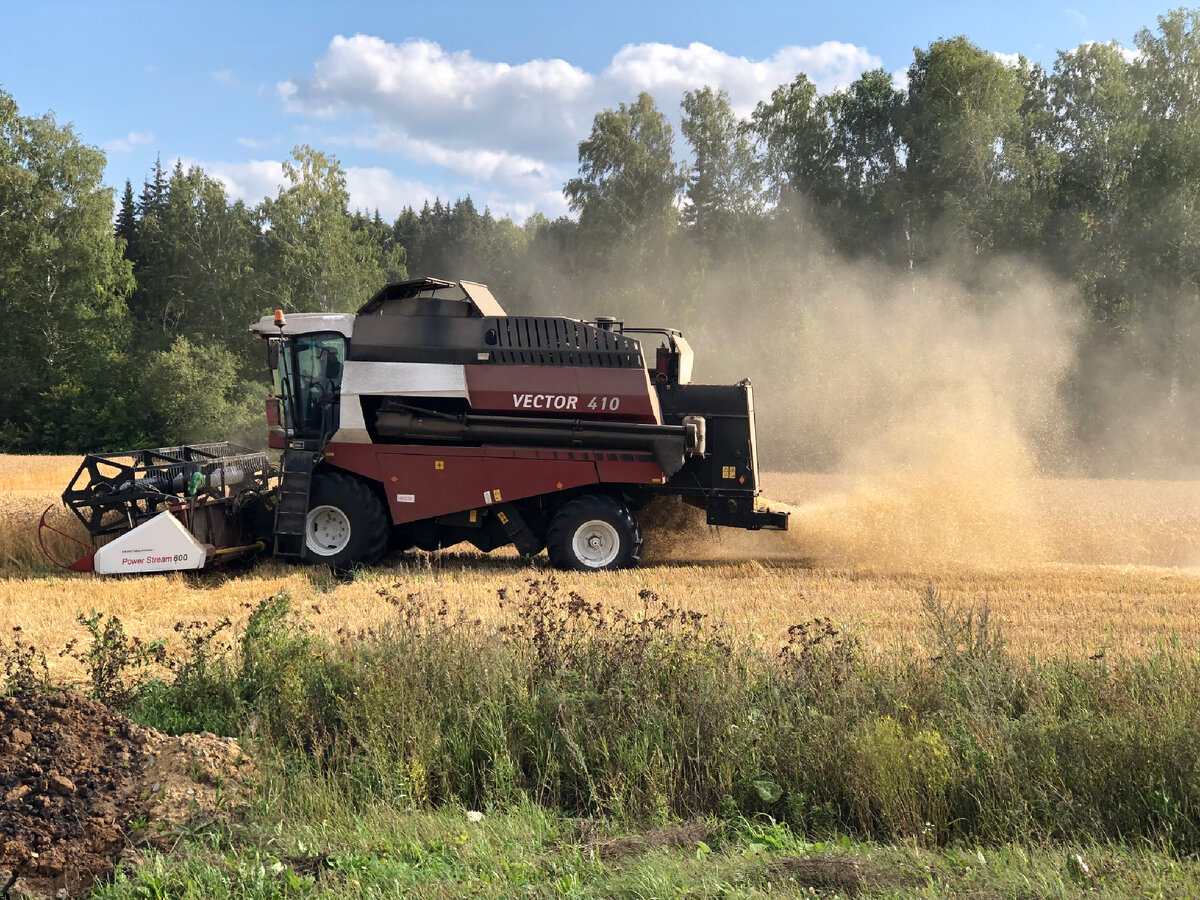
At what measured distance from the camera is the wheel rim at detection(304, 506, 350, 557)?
10.8 m

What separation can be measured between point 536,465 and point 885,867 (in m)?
7.25

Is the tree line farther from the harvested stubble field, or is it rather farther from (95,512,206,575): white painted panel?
(95,512,206,575): white painted panel

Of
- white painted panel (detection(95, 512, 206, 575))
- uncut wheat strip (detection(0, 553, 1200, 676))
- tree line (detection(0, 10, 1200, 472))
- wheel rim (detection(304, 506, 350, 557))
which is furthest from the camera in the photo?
tree line (detection(0, 10, 1200, 472))

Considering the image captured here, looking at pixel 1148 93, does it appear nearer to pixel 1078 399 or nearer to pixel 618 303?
pixel 1078 399

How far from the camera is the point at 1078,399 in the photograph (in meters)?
27.7

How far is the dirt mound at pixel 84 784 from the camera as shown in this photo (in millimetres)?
3705

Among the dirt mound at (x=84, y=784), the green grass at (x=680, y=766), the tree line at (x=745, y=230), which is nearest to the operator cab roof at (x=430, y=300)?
the green grass at (x=680, y=766)

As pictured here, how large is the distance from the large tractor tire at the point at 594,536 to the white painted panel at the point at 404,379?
71.8 inches

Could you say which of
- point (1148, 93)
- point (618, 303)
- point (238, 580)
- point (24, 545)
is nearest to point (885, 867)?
point (238, 580)

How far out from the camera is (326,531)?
10867 mm

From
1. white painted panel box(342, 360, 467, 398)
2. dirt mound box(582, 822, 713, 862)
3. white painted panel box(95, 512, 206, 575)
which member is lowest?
dirt mound box(582, 822, 713, 862)

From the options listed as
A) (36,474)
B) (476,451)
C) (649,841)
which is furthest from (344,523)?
(36,474)

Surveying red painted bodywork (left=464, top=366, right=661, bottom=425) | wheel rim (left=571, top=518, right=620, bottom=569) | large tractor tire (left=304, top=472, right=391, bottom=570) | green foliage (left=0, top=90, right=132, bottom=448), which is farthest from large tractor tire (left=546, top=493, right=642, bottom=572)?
green foliage (left=0, top=90, right=132, bottom=448)

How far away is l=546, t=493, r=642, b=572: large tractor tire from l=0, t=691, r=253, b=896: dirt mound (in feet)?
19.6
